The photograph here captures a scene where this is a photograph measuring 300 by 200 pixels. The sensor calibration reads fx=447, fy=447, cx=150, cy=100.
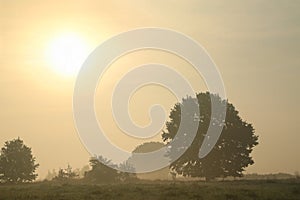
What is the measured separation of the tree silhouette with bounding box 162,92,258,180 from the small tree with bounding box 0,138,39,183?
118ft

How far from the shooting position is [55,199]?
133 ft

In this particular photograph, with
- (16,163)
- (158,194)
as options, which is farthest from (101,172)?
(158,194)

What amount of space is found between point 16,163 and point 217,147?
147ft

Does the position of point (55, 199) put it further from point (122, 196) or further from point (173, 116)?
point (173, 116)

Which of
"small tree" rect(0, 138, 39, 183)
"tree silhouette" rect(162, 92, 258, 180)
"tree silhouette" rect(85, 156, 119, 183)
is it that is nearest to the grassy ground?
"tree silhouette" rect(162, 92, 258, 180)

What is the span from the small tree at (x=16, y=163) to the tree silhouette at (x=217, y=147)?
3602cm

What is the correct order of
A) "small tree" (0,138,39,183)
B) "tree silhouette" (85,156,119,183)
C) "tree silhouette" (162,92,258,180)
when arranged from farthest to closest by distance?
1. "small tree" (0,138,39,183)
2. "tree silhouette" (85,156,119,183)
3. "tree silhouette" (162,92,258,180)

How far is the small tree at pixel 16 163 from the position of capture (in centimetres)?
9044

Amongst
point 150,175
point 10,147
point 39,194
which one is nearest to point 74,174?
point 10,147

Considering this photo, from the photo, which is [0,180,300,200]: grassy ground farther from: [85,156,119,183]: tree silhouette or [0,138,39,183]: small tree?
[0,138,39,183]: small tree

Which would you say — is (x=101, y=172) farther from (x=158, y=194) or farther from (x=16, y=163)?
(x=158, y=194)

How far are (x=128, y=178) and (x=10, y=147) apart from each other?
94.6ft

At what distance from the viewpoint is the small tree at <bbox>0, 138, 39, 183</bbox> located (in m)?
90.4

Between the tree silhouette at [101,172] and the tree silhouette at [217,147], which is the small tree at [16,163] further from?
the tree silhouette at [217,147]
